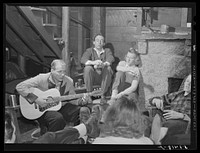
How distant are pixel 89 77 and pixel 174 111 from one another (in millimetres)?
890

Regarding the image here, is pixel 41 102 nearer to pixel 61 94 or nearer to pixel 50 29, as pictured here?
pixel 61 94

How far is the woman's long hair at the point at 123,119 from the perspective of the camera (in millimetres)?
3062

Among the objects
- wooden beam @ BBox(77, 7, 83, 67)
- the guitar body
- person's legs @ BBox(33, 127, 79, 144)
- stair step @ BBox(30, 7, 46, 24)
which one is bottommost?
person's legs @ BBox(33, 127, 79, 144)

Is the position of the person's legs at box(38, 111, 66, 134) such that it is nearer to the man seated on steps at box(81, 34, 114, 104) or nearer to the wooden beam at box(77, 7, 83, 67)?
the man seated on steps at box(81, 34, 114, 104)

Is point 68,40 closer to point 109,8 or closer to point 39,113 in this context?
point 109,8

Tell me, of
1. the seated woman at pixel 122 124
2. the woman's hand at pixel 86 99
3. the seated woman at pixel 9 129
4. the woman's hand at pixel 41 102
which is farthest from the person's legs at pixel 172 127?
the seated woman at pixel 9 129

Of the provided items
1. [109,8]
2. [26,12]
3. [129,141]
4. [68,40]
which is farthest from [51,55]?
[129,141]

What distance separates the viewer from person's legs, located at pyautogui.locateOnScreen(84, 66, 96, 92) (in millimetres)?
3066

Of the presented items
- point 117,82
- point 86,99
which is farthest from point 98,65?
point 86,99

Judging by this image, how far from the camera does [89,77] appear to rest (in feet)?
10.1

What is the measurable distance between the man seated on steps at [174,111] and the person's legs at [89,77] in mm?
597

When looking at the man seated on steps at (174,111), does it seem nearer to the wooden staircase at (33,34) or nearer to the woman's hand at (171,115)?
the woman's hand at (171,115)

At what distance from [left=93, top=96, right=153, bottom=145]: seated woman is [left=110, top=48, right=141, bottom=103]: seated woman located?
0.20 feet

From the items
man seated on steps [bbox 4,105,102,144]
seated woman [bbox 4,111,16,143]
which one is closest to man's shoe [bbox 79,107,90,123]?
man seated on steps [bbox 4,105,102,144]
